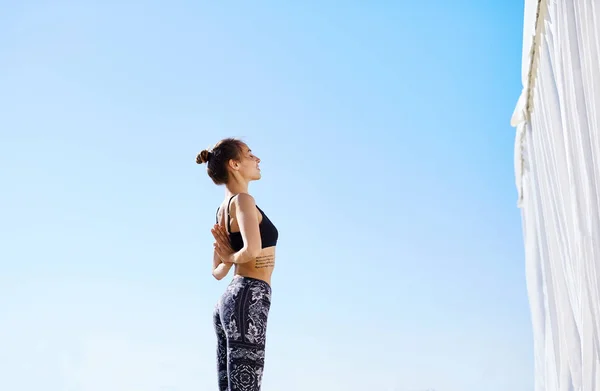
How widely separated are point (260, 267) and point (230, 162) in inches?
16.5

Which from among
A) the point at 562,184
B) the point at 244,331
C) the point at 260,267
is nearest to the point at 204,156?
the point at 260,267

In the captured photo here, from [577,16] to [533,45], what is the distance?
2.96 feet

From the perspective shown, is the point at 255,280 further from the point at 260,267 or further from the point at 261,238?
the point at 261,238

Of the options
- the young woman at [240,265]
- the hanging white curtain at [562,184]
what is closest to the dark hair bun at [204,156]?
the young woman at [240,265]

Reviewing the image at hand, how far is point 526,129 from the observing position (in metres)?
3.91

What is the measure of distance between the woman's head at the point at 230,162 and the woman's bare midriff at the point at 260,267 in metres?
0.31

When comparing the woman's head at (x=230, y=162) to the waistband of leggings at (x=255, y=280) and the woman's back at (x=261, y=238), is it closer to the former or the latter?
the woman's back at (x=261, y=238)

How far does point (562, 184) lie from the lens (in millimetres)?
3066

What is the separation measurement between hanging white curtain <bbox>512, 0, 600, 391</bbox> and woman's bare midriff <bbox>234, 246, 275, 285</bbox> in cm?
122

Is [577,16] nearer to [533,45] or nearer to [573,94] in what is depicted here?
[573,94]

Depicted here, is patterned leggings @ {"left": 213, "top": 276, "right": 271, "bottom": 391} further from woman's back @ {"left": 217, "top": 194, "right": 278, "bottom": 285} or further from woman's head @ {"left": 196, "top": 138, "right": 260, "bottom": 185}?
woman's head @ {"left": 196, "top": 138, "right": 260, "bottom": 185}

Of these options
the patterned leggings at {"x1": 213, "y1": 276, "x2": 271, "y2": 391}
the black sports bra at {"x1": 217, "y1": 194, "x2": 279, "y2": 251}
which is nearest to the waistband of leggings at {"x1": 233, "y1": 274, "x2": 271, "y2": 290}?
the patterned leggings at {"x1": 213, "y1": 276, "x2": 271, "y2": 391}

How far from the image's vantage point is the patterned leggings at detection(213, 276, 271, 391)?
82.5 inches

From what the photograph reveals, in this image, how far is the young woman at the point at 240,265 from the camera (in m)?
2.12
